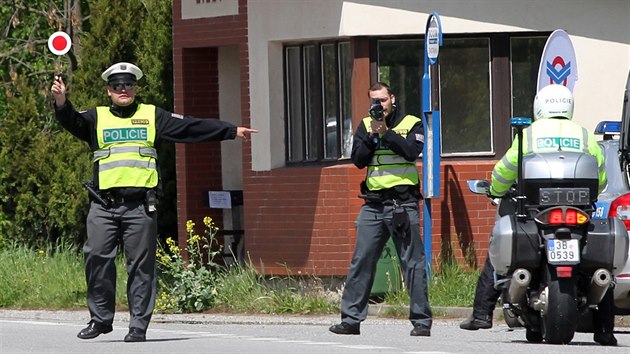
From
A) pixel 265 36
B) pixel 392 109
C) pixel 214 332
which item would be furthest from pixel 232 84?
pixel 392 109

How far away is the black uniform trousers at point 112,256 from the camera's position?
504 inches

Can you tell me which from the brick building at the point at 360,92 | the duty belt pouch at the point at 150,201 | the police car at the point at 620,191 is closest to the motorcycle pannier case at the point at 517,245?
the police car at the point at 620,191

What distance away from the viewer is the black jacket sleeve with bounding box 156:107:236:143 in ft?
42.4

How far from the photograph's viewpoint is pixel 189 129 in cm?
1295

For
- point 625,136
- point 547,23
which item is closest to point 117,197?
point 625,136

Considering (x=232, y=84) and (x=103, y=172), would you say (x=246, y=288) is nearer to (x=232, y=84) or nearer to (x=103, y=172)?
(x=232, y=84)

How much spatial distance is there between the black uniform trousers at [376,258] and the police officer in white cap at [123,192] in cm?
114

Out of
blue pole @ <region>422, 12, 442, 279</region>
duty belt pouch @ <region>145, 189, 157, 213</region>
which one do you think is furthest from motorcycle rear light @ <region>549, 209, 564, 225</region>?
blue pole @ <region>422, 12, 442, 279</region>

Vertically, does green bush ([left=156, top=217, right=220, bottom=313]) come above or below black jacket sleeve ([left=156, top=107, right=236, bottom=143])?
below

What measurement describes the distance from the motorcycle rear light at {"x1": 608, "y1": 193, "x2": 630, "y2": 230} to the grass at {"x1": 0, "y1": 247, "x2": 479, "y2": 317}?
3615 mm

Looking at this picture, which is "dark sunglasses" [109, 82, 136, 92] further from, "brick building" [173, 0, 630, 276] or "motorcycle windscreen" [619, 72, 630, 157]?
"brick building" [173, 0, 630, 276]

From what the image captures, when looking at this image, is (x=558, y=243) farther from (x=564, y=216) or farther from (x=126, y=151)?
(x=126, y=151)

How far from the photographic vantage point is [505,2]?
1858cm

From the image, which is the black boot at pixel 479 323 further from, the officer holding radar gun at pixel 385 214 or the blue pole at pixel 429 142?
the blue pole at pixel 429 142
